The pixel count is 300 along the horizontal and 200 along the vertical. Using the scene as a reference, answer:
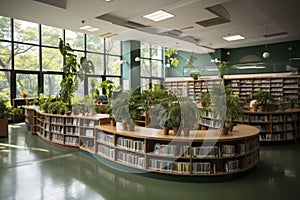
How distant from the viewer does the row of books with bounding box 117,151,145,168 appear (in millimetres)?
4145

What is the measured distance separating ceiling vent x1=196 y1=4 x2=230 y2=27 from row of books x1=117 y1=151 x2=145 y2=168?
16.3ft

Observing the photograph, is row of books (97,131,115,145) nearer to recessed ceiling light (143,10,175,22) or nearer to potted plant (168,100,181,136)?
potted plant (168,100,181,136)

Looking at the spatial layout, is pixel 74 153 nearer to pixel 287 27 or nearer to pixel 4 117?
pixel 4 117

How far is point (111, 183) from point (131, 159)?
0.58 metres

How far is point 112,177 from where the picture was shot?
13.6 feet

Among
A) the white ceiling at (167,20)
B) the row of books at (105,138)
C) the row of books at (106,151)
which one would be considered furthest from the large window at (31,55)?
the row of books at (106,151)

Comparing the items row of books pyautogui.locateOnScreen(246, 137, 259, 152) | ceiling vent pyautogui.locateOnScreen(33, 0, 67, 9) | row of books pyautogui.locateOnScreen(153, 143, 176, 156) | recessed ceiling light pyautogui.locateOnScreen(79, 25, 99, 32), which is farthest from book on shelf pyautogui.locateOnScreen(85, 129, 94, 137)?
recessed ceiling light pyautogui.locateOnScreen(79, 25, 99, 32)

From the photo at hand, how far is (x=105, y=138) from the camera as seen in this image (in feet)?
16.0

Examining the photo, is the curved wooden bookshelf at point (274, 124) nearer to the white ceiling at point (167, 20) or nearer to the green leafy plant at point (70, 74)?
the white ceiling at point (167, 20)

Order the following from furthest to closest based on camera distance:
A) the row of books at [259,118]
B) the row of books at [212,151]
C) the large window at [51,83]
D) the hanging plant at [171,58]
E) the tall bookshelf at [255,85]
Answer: the hanging plant at [171,58] < the large window at [51,83] < the tall bookshelf at [255,85] < the row of books at [259,118] < the row of books at [212,151]

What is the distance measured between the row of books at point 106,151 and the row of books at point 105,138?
0.41 ft

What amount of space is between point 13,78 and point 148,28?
20.6 ft

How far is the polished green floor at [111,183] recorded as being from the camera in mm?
3424

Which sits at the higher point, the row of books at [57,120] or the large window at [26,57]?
the large window at [26,57]
